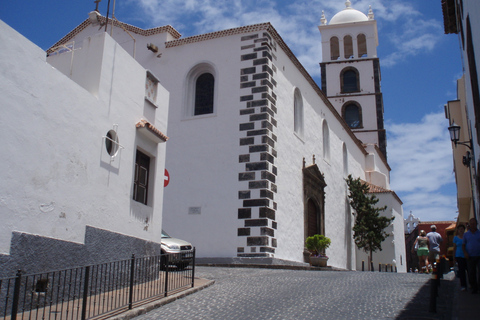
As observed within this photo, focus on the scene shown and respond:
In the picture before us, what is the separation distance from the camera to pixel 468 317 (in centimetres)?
696

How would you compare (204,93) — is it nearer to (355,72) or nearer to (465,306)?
(465,306)

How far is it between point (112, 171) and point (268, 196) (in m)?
6.55

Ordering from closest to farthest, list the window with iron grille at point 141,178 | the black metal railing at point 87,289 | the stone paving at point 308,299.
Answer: the black metal railing at point 87,289 < the stone paving at point 308,299 < the window with iron grille at point 141,178

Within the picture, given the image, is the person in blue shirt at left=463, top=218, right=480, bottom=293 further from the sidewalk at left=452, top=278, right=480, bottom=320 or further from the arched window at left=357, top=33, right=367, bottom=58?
the arched window at left=357, top=33, right=367, bottom=58

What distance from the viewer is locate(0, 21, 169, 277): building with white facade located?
25.7 ft

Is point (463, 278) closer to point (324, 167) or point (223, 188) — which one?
point (223, 188)

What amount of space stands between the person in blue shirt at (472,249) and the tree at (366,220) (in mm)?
15027

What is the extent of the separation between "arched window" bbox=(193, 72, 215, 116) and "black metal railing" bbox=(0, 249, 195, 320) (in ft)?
24.5

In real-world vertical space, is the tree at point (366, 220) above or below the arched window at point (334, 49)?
below

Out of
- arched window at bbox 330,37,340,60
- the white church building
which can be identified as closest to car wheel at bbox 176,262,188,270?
the white church building

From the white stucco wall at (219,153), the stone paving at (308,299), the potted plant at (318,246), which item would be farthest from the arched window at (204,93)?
the stone paving at (308,299)

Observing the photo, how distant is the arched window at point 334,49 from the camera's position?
3984 cm

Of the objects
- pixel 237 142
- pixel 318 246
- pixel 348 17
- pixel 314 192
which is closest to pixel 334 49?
pixel 348 17

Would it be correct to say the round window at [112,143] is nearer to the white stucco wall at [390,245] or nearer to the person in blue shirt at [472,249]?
the person in blue shirt at [472,249]
